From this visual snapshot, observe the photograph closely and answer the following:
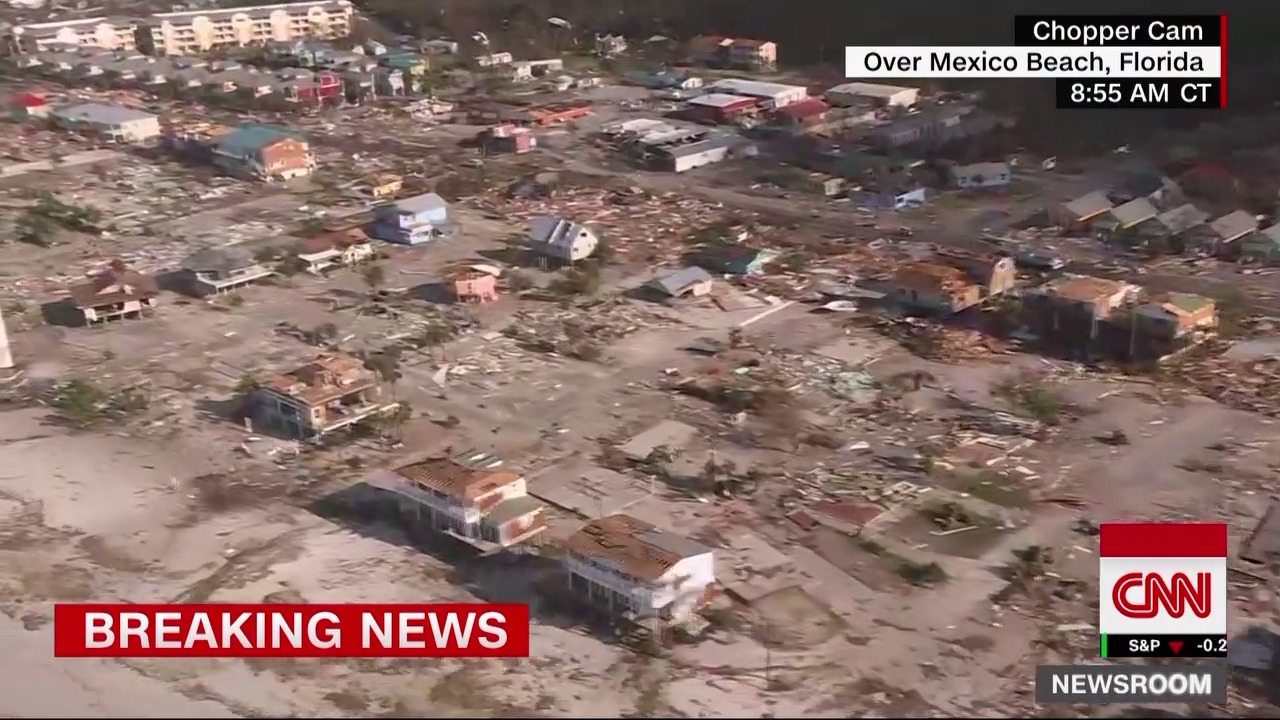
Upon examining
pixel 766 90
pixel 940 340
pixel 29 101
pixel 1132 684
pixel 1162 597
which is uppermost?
pixel 29 101

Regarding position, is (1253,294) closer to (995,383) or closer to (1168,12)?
(995,383)

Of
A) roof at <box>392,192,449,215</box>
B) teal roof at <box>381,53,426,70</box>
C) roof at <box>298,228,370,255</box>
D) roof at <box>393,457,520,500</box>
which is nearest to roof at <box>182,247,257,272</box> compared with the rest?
roof at <box>298,228,370,255</box>

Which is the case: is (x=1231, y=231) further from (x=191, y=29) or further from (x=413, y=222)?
(x=191, y=29)

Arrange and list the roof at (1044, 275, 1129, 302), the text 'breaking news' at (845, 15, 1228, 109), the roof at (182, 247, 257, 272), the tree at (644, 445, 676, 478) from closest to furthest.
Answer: the tree at (644, 445, 676, 478) → the roof at (1044, 275, 1129, 302) → the roof at (182, 247, 257, 272) → the text 'breaking news' at (845, 15, 1228, 109)

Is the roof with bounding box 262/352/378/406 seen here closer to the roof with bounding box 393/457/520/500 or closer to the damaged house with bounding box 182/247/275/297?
the roof with bounding box 393/457/520/500

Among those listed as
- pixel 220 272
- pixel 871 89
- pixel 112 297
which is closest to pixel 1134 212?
pixel 871 89

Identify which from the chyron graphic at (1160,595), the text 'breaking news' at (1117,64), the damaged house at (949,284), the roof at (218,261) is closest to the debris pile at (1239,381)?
the damaged house at (949,284)

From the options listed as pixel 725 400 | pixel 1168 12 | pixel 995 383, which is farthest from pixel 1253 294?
pixel 1168 12
